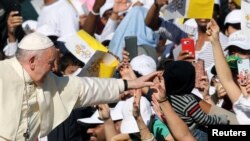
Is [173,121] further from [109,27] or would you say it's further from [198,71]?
[109,27]

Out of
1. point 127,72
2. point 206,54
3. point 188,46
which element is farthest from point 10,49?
point 127,72

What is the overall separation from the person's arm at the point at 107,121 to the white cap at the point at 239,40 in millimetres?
1652

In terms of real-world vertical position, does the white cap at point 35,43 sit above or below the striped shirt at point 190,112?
above

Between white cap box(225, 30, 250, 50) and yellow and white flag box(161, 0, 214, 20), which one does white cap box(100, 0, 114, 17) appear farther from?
white cap box(225, 30, 250, 50)

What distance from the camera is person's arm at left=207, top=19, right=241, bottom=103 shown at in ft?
32.8

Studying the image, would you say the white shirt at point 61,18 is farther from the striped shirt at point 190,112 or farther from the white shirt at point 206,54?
the striped shirt at point 190,112

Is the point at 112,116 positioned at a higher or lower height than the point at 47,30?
higher

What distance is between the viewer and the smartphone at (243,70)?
32.2 ft

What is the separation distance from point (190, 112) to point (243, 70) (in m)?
0.67

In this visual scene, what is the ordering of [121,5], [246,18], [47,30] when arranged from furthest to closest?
[121,5] < [47,30] < [246,18]

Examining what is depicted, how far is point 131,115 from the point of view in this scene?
10273mm

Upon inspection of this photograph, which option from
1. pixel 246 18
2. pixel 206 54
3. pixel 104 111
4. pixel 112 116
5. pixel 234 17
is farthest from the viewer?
pixel 234 17

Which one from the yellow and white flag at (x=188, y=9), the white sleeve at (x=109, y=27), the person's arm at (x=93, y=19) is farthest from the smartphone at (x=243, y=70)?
the person's arm at (x=93, y=19)

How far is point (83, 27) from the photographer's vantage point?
1420 centimetres
